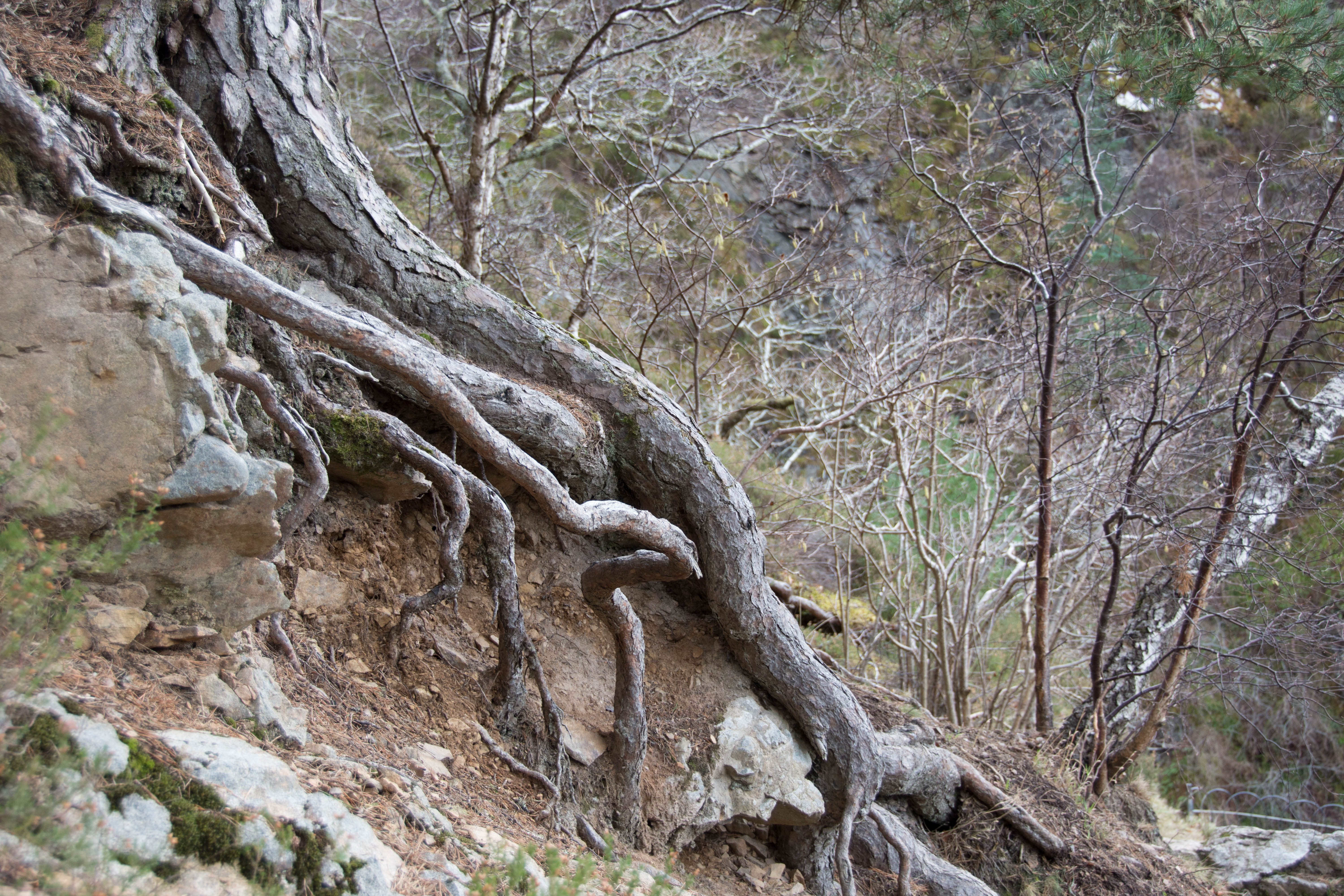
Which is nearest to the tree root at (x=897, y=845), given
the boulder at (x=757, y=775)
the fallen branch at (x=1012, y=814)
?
the boulder at (x=757, y=775)

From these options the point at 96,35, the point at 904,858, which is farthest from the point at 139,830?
the point at 904,858

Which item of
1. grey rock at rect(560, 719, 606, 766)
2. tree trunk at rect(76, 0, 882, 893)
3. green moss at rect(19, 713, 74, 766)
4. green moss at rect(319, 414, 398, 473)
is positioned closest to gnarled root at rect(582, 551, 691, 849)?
grey rock at rect(560, 719, 606, 766)

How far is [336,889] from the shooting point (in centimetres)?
195

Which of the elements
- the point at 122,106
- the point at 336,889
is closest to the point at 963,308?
Answer: the point at 122,106

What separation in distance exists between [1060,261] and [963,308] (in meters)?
1.28

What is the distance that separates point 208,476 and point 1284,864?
6769 millimetres

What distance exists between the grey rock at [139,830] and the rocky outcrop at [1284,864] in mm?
6353

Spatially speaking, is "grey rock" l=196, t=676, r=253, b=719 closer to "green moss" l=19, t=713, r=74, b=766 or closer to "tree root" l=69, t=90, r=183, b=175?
"green moss" l=19, t=713, r=74, b=766

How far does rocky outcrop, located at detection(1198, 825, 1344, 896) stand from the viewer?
568 centimetres

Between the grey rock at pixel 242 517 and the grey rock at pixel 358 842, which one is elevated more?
the grey rock at pixel 242 517

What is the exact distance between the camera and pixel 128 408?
7.52 ft

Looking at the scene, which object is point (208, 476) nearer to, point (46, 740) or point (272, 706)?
point (272, 706)

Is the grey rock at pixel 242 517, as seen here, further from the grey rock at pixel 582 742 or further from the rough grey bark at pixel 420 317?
the grey rock at pixel 582 742

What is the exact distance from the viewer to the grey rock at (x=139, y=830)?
1.68 m
